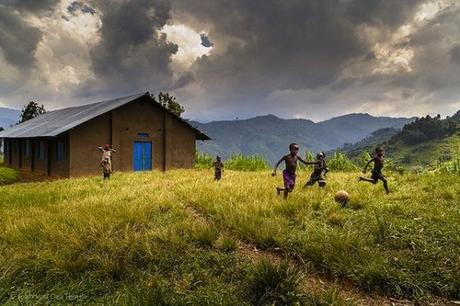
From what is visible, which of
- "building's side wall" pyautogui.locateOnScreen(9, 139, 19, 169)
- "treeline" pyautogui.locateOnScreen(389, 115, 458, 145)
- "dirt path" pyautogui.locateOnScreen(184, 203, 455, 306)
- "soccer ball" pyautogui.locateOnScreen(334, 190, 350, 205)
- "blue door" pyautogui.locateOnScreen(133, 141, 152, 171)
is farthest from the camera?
"treeline" pyautogui.locateOnScreen(389, 115, 458, 145)

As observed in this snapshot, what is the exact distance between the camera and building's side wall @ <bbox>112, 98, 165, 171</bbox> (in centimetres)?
2338

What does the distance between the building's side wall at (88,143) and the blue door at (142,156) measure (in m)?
2.22

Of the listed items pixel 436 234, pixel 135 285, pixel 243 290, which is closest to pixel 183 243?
pixel 135 285

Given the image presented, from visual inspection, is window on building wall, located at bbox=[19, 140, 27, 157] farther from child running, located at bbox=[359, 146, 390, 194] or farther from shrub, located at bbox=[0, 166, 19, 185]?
child running, located at bbox=[359, 146, 390, 194]

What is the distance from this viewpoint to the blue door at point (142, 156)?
962 inches

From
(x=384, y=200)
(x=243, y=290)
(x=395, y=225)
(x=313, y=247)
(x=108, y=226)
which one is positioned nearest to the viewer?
(x=243, y=290)

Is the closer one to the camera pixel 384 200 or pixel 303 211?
pixel 303 211

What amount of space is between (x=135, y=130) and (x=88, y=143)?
3370 millimetres

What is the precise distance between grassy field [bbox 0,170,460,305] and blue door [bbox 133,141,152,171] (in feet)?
52.5

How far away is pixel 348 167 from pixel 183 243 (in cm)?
1716

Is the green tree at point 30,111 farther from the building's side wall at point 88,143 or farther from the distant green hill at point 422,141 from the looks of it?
the distant green hill at point 422,141

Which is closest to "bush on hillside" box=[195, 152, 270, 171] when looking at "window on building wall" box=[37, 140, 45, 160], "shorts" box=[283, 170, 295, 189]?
"window on building wall" box=[37, 140, 45, 160]

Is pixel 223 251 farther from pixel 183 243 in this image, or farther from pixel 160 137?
pixel 160 137

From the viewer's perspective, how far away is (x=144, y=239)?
235 inches
